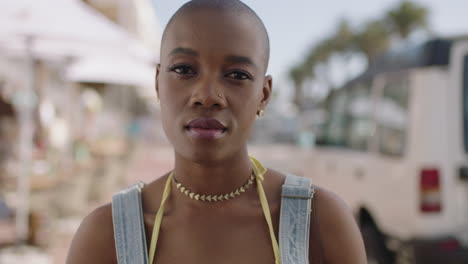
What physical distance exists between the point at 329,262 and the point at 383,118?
10.7 feet

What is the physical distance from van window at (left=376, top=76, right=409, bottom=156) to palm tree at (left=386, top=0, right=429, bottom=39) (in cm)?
3450

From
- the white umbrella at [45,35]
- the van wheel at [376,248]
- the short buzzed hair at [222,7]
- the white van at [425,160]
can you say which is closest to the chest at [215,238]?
the short buzzed hair at [222,7]

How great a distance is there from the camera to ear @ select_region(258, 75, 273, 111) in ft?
3.76

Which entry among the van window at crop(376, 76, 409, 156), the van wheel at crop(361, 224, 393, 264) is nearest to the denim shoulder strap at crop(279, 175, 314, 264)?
the van window at crop(376, 76, 409, 156)

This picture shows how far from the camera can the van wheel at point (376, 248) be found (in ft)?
13.0

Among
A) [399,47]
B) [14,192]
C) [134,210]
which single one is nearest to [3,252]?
[14,192]

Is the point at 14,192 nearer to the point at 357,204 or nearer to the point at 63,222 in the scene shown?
the point at 63,222

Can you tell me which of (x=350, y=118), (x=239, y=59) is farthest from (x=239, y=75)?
(x=350, y=118)

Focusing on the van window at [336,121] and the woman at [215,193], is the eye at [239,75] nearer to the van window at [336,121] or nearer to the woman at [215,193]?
the woman at [215,193]

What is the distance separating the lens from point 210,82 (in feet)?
3.33

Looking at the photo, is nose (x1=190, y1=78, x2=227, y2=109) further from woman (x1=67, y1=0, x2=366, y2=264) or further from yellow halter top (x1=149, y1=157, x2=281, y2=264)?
yellow halter top (x1=149, y1=157, x2=281, y2=264)

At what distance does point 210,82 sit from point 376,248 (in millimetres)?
3412

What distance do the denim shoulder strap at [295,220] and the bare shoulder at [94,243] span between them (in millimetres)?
363

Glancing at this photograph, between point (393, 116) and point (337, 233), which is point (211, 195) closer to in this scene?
point (337, 233)
